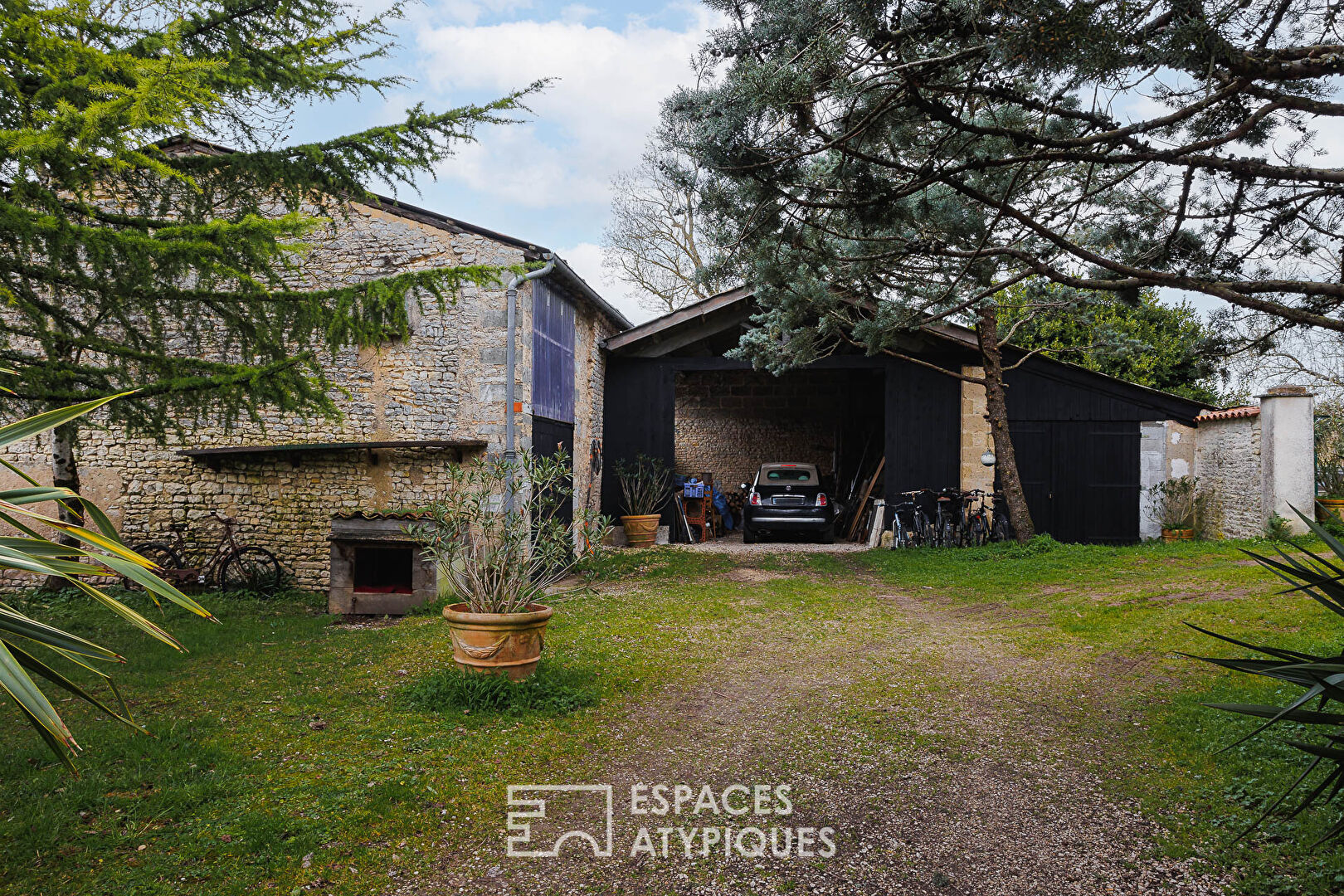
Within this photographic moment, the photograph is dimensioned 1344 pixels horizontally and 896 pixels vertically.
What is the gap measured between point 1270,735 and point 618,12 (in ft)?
21.4

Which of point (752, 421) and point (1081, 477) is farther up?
point (752, 421)

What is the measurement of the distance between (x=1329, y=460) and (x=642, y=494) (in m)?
10.4

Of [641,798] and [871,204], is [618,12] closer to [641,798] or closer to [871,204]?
[871,204]

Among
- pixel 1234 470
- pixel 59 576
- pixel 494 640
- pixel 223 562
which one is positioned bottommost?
pixel 223 562

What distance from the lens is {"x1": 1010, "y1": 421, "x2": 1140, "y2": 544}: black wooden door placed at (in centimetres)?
1285

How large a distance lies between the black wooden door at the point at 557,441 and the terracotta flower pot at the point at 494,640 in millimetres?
4421

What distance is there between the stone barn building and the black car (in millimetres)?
5273

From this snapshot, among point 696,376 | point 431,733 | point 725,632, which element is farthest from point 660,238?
point 431,733

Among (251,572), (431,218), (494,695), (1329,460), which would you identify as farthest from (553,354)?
(1329,460)

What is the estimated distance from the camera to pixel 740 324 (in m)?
14.3

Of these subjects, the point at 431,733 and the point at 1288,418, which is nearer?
the point at 431,733

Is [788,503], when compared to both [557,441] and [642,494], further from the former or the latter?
[557,441]

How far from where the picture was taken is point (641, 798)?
11.6 feet

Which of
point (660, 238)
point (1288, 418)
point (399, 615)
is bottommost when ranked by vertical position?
point (399, 615)
